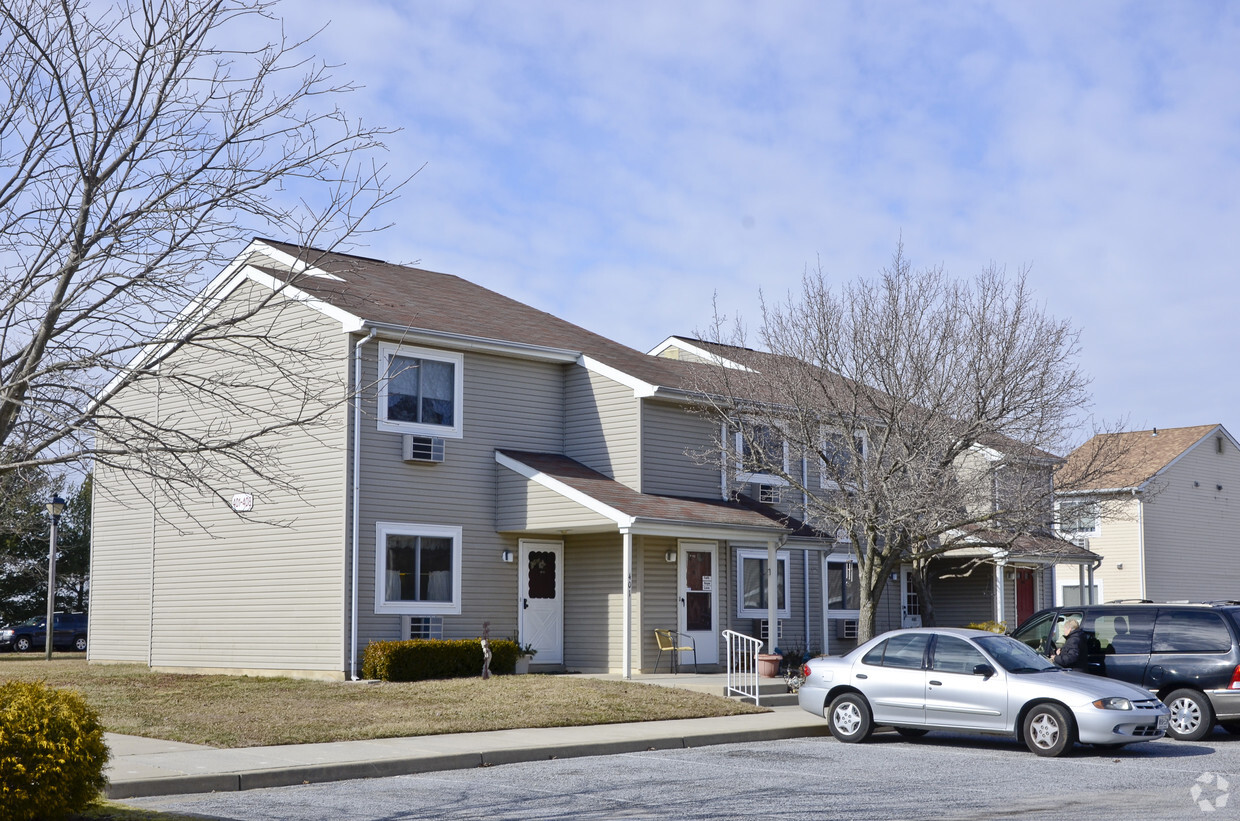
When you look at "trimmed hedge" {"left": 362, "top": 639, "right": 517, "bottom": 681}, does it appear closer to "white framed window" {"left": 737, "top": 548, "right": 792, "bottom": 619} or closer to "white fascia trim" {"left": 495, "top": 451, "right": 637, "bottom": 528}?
"white fascia trim" {"left": 495, "top": 451, "right": 637, "bottom": 528}

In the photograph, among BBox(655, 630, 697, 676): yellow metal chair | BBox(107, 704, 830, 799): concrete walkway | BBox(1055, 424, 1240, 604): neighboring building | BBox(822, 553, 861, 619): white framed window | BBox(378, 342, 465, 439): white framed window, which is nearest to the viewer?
BBox(107, 704, 830, 799): concrete walkway

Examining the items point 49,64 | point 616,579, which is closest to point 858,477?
point 616,579

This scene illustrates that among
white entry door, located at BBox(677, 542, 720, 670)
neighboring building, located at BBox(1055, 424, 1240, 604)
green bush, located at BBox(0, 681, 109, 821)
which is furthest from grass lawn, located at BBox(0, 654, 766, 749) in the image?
neighboring building, located at BBox(1055, 424, 1240, 604)

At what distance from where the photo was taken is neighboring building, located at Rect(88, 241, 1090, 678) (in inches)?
837

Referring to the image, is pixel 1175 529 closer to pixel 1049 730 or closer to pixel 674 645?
pixel 674 645

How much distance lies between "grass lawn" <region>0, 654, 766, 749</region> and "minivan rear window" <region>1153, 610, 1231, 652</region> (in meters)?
5.60

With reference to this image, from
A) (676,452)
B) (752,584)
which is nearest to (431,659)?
(676,452)

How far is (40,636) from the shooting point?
41781 mm

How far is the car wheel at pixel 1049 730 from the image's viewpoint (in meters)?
13.6

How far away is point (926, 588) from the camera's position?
1049 inches

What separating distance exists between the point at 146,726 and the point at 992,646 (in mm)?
10040

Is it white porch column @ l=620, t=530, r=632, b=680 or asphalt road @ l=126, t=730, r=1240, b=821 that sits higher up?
white porch column @ l=620, t=530, r=632, b=680

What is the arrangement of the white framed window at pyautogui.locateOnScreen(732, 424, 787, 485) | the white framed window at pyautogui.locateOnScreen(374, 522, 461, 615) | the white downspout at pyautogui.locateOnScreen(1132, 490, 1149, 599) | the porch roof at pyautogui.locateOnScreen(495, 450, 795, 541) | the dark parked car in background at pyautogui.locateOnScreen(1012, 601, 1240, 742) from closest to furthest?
the dark parked car in background at pyautogui.locateOnScreen(1012, 601, 1240, 742), the porch roof at pyautogui.locateOnScreen(495, 450, 795, 541), the white framed window at pyautogui.locateOnScreen(374, 522, 461, 615), the white framed window at pyautogui.locateOnScreen(732, 424, 787, 485), the white downspout at pyautogui.locateOnScreen(1132, 490, 1149, 599)

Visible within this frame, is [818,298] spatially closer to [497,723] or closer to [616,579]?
[616,579]
